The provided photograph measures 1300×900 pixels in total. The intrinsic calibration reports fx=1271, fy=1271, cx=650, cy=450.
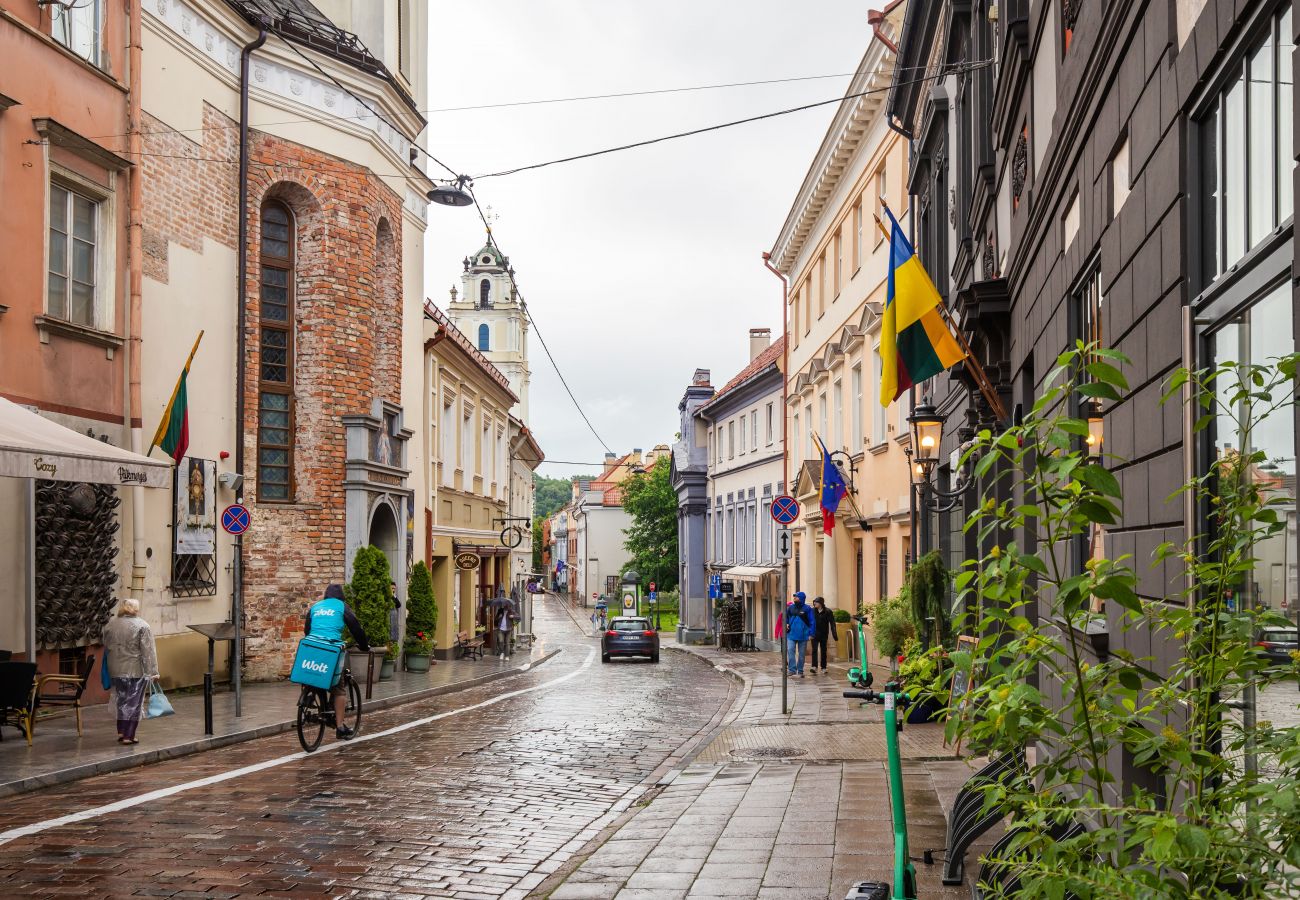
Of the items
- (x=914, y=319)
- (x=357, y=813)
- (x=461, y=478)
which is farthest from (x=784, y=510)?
(x=461, y=478)

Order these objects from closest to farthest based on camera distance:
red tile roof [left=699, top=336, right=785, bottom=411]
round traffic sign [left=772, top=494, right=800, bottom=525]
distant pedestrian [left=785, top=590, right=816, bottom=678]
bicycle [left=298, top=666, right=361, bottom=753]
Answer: bicycle [left=298, top=666, right=361, bottom=753] < round traffic sign [left=772, top=494, right=800, bottom=525] < distant pedestrian [left=785, top=590, right=816, bottom=678] < red tile roof [left=699, top=336, right=785, bottom=411]

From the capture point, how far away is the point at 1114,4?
6.15 metres

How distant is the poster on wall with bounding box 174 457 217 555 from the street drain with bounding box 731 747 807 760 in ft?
34.5

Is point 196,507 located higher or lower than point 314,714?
higher

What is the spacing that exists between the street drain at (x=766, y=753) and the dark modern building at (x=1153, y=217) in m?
4.22

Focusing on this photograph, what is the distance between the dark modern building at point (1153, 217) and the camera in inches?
152

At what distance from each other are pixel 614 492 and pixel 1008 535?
349 feet

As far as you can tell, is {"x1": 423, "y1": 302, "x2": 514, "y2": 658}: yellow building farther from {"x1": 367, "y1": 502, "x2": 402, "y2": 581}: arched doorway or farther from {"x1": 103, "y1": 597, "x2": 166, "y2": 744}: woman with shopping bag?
{"x1": 103, "y1": 597, "x2": 166, "y2": 744}: woman with shopping bag

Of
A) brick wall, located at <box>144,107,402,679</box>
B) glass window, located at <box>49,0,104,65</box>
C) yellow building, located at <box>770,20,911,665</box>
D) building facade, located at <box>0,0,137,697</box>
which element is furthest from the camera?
yellow building, located at <box>770,20,911,665</box>

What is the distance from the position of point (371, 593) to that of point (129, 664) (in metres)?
10.00

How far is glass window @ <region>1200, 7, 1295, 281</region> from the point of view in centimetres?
372

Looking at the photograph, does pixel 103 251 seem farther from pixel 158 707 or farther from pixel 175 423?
pixel 158 707

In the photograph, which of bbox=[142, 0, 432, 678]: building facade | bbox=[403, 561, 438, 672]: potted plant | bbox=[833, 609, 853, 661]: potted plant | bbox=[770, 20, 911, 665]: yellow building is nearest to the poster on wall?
bbox=[142, 0, 432, 678]: building facade

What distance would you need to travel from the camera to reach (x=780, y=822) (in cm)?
902
